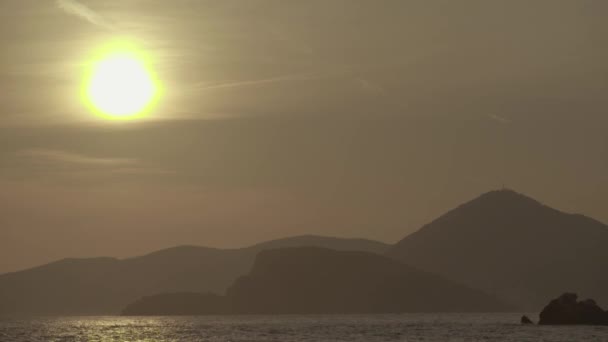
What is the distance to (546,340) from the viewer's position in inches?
7633

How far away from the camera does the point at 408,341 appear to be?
19950 centimetres

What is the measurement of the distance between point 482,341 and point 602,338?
20706mm

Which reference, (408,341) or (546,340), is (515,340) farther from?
(408,341)

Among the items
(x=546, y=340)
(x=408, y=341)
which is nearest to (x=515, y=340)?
(x=546, y=340)

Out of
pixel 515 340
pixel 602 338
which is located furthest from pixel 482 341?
pixel 602 338

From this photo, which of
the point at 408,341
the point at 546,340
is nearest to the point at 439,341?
the point at 408,341

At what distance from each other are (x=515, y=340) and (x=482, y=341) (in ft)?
23.5

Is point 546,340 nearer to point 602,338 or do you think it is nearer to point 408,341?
point 602,338

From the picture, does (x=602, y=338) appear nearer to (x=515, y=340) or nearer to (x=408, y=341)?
(x=515, y=340)

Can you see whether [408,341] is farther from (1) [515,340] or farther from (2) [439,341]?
(1) [515,340]

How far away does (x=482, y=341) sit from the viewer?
19525cm

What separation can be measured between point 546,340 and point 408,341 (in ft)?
79.2

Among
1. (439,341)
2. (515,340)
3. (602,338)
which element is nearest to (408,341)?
(439,341)

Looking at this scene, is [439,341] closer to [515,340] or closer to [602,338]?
[515,340]
